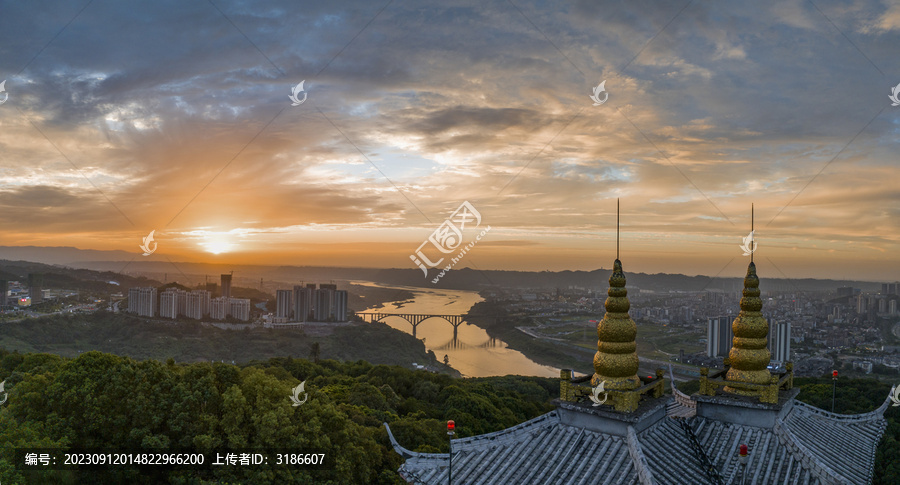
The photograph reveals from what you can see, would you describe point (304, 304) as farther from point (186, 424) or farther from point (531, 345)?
point (186, 424)

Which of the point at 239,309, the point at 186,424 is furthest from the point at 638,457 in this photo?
the point at 239,309

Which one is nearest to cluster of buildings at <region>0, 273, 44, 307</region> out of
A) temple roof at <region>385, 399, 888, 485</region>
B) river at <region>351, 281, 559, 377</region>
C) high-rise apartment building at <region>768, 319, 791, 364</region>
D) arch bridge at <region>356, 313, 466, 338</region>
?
arch bridge at <region>356, 313, 466, 338</region>

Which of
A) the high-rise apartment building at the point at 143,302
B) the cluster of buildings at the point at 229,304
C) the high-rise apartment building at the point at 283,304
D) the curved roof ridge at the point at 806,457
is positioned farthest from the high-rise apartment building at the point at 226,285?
the curved roof ridge at the point at 806,457

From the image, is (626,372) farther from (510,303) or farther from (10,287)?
(510,303)

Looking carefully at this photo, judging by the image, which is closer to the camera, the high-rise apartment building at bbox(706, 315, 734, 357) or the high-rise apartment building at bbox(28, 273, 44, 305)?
the high-rise apartment building at bbox(706, 315, 734, 357)

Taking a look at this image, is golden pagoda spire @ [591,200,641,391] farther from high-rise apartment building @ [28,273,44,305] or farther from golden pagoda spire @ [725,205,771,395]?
high-rise apartment building @ [28,273,44,305]

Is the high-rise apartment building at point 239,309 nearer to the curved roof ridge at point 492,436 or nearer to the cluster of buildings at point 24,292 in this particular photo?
the cluster of buildings at point 24,292
